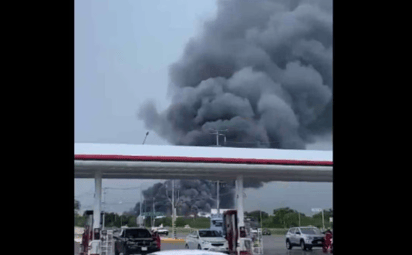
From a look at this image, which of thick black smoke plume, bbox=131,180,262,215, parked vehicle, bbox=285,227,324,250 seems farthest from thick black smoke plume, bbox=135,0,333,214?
parked vehicle, bbox=285,227,324,250

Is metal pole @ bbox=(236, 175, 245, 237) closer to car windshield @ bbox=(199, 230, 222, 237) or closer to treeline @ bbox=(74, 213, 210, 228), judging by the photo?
car windshield @ bbox=(199, 230, 222, 237)

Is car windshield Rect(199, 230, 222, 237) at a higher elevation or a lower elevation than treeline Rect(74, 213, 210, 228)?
higher

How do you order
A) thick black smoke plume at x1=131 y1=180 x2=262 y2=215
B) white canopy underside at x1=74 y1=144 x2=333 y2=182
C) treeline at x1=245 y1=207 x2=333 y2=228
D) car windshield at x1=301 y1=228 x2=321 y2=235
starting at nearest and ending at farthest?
1. white canopy underside at x1=74 y1=144 x2=333 y2=182
2. car windshield at x1=301 y1=228 x2=321 y2=235
3. treeline at x1=245 y1=207 x2=333 y2=228
4. thick black smoke plume at x1=131 y1=180 x2=262 y2=215

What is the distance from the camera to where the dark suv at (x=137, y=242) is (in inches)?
890

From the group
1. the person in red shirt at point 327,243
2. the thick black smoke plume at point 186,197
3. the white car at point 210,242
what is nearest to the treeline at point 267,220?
the thick black smoke plume at point 186,197

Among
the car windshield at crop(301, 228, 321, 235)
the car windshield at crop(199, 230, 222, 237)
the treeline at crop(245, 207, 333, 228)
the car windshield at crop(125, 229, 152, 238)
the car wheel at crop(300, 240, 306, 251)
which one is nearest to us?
the car windshield at crop(125, 229, 152, 238)

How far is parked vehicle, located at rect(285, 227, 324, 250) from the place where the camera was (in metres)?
28.2

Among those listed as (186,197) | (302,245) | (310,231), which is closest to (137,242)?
(302,245)

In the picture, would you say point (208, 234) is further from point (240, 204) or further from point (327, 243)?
point (327, 243)

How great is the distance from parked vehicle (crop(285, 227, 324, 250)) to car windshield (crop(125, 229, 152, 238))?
8.90m

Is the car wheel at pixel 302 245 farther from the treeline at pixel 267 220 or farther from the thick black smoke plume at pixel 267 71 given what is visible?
the thick black smoke plume at pixel 267 71
